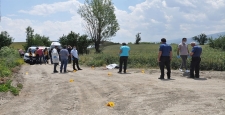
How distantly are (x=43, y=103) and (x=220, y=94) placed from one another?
5310mm

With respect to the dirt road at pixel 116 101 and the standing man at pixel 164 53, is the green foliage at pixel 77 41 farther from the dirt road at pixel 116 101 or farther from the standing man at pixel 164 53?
the dirt road at pixel 116 101

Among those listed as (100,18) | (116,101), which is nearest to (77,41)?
(100,18)

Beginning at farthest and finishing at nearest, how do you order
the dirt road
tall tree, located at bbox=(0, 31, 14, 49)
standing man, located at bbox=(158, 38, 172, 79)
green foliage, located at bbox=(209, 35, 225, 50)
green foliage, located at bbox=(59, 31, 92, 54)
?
1. tall tree, located at bbox=(0, 31, 14, 49)
2. green foliage, located at bbox=(59, 31, 92, 54)
3. green foliage, located at bbox=(209, 35, 225, 50)
4. standing man, located at bbox=(158, 38, 172, 79)
5. the dirt road

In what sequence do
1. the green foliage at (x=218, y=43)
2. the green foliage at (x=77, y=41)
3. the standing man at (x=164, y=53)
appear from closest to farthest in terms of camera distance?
the standing man at (x=164, y=53), the green foliage at (x=218, y=43), the green foliage at (x=77, y=41)

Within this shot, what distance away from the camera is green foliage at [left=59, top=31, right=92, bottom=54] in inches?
1657

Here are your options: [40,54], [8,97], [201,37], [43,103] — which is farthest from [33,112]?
[201,37]

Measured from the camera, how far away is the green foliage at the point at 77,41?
42.1 m

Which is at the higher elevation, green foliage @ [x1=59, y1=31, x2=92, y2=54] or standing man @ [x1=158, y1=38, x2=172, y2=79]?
green foliage @ [x1=59, y1=31, x2=92, y2=54]

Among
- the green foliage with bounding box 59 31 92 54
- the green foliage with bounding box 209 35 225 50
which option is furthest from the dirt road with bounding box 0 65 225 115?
the green foliage with bounding box 59 31 92 54

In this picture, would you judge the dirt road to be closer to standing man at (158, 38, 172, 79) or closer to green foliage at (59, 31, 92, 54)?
standing man at (158, 38, 172, 79)

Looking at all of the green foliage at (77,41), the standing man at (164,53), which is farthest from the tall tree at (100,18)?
the standing man at (164,53)

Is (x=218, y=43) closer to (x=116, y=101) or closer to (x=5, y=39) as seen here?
(x=116, y=101)

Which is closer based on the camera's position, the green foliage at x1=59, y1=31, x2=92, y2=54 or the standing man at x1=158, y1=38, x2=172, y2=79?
the standing man at x1=158, y1=38, x2=172, y2=79

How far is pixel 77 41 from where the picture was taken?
42.2m
